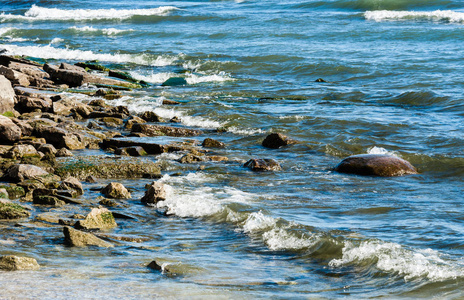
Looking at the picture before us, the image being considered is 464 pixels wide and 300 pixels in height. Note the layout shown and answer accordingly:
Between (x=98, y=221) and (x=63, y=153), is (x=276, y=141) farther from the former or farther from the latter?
(x=98, y=221)

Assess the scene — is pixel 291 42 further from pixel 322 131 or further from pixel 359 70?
pixel 322 131

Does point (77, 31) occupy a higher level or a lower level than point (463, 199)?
higher

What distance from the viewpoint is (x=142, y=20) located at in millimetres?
38750

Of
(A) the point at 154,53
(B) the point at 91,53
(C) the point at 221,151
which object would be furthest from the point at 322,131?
(B) the point at 91,53

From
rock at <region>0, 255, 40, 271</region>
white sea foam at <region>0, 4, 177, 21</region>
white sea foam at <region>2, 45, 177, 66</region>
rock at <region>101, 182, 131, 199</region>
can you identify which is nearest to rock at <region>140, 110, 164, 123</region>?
rock at <region>101, 182, 131, 199</region>

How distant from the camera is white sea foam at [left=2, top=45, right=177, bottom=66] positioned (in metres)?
23.7

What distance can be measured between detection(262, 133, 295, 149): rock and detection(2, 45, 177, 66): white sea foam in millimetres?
12561

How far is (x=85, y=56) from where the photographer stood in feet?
83.7

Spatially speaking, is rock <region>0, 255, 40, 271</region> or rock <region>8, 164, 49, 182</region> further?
rock <region>8, 164, 49, 182</region>

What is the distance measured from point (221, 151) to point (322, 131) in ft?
8.15

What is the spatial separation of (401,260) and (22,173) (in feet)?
16.9

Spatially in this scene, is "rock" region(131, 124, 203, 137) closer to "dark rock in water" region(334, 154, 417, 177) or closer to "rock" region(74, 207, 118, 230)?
"dark rock in water" region(334, 154, 417, 177)

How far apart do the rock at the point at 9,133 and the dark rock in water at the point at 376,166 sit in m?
5.30

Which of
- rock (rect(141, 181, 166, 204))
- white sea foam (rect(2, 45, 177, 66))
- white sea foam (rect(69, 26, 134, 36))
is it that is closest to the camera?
rock (rect(141, 181, 166, 204))
